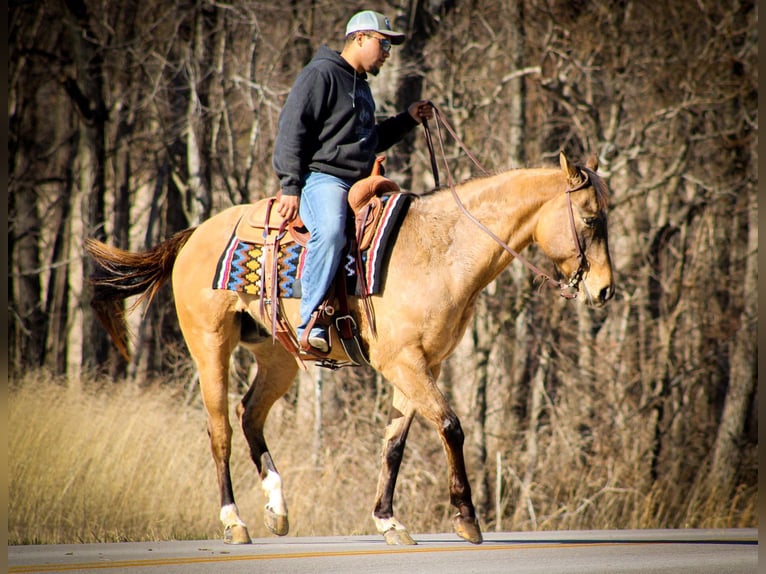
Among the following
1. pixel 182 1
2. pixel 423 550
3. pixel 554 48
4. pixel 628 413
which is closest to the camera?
pixel 423 550

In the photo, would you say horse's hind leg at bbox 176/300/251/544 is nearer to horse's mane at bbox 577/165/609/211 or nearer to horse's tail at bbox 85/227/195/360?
horse's tail at bbox 85/227/195/360

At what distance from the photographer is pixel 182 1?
16625mm

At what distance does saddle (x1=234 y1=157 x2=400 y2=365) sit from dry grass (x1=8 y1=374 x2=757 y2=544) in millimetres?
2879

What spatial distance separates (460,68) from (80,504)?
885 centimetres

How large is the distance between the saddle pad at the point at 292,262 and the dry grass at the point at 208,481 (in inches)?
112

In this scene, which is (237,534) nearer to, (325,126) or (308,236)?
(308,236)

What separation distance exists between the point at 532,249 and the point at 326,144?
26.9 feet

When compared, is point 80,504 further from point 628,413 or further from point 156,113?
point 156,113

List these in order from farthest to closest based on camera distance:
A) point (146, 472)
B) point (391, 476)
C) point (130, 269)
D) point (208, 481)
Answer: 1. point (208, 481)
2. point (146, 472)
3. point (130, 269)
4. point (391, 476)

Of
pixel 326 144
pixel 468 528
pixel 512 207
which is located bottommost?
pixel 468 528

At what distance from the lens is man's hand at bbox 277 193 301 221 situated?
679 cm

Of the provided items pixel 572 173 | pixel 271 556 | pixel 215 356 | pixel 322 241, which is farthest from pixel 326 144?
pixel 271 556

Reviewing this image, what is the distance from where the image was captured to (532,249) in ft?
47.9

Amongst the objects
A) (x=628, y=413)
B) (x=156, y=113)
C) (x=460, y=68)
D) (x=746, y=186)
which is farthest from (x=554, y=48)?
(x=156, y=113)
